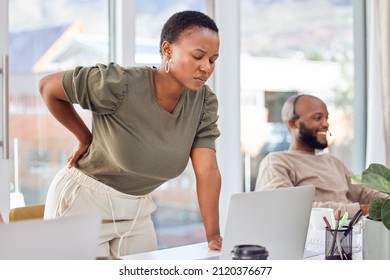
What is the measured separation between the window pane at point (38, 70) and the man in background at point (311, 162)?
94 centimetres

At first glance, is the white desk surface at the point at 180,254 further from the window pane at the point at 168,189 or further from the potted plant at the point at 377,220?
the window pane at the point at 168,189

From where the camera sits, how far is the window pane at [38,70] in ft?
8.91

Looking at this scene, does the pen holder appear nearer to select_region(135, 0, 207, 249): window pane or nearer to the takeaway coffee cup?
the takeaway coffee cup

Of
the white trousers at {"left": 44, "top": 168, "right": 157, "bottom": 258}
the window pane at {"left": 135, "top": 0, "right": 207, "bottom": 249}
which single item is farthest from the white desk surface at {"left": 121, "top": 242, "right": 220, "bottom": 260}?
the window pane at {"left": 135, "top": 0, "right": 207, "bottom": 249}

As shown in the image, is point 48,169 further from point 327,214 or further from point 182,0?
point 327,214

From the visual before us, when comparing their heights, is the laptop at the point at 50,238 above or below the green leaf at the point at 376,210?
above

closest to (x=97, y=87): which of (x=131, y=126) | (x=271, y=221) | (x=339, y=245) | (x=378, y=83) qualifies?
(x=131, y=126)

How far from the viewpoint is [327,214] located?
6.18 feet

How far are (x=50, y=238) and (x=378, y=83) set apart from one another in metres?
3.29

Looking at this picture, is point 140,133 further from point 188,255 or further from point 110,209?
point 188,255

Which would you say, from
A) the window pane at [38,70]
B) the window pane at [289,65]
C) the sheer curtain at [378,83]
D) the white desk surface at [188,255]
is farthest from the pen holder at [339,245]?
the sheer curtain at [378,83]

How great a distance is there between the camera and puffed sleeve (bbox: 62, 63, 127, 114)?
181cm

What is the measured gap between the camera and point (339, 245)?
166 centimetres

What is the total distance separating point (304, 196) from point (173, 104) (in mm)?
562
